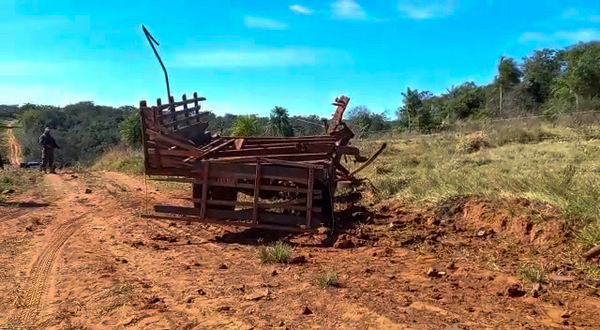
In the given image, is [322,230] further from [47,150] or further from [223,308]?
[47,150]

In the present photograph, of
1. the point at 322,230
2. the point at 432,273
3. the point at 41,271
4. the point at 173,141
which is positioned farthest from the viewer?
the point at 173,141

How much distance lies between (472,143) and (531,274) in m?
12.3

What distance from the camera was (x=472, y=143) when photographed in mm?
17172

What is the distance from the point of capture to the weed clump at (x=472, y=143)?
55.3 ft

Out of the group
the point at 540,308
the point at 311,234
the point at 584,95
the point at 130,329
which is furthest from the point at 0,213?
the point at 584,95

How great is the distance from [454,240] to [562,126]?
1550 cm

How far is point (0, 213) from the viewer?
11.0 m

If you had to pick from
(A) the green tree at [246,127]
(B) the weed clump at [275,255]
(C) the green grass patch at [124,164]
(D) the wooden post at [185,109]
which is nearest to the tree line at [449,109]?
(A) the green tree at [246,127]

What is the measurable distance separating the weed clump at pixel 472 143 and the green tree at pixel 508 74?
28348 mm

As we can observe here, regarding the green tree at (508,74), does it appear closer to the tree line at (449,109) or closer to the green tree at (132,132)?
the tree line at (449,109)

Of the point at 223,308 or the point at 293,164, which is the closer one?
the point at 223,308

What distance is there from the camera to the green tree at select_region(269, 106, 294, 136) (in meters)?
28.0

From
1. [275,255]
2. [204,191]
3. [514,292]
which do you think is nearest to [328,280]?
[275,255]

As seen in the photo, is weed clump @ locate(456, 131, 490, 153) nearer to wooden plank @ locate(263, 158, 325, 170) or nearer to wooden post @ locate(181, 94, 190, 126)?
wooden post @ locate(181, 94, 190, 126)
